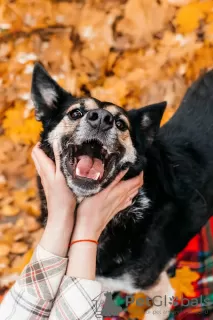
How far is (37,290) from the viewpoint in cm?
137

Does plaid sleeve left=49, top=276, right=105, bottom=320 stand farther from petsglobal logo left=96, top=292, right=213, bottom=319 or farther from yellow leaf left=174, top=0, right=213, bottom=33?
yellow leaf left=174, top=0, right=213, bottom=33

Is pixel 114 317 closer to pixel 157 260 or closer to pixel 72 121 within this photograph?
pixel 157 260

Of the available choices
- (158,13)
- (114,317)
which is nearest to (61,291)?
(114,317)

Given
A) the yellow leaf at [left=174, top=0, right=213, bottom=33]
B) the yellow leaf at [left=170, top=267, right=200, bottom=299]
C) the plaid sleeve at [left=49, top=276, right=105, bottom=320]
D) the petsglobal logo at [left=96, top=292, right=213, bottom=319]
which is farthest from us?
the yellow leaf at [left=174, top=0, right=213, bottom=33]

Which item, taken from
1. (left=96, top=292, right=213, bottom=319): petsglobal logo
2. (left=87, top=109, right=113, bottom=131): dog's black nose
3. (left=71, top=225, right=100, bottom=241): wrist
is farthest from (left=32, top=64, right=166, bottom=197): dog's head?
(left=96, top=292, right=213, bottom=319): petsglobal logo

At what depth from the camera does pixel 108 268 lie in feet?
5.87

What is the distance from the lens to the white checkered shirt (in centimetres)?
131

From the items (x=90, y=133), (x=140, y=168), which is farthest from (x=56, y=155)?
(x=140, y=168)

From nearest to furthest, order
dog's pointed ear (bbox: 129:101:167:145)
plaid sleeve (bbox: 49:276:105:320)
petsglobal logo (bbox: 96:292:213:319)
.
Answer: plaid sleeve (bbox: 49:276:105:320)
dog's pointed ear (bbox: 129:101:167:145)
petsglobal logo (bbox: 96:292:213:319)

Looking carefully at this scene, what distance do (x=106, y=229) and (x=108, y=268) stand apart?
199mm

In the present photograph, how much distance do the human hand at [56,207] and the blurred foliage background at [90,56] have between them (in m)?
0.90

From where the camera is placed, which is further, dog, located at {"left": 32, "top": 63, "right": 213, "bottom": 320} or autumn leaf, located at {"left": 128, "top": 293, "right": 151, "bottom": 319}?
autumn leaf, located at {"left": 128, "top": 293, "right": 151, "bottom": 319}

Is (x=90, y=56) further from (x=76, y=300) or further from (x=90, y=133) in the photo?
(x=76, y=300)

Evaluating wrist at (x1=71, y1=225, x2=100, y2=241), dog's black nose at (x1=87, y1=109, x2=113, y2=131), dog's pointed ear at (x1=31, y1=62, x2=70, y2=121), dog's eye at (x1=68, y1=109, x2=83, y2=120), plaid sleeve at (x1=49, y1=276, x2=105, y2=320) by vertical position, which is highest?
dog's pointed ear at (x1=31, y1=62, x2=70, y2=121)
